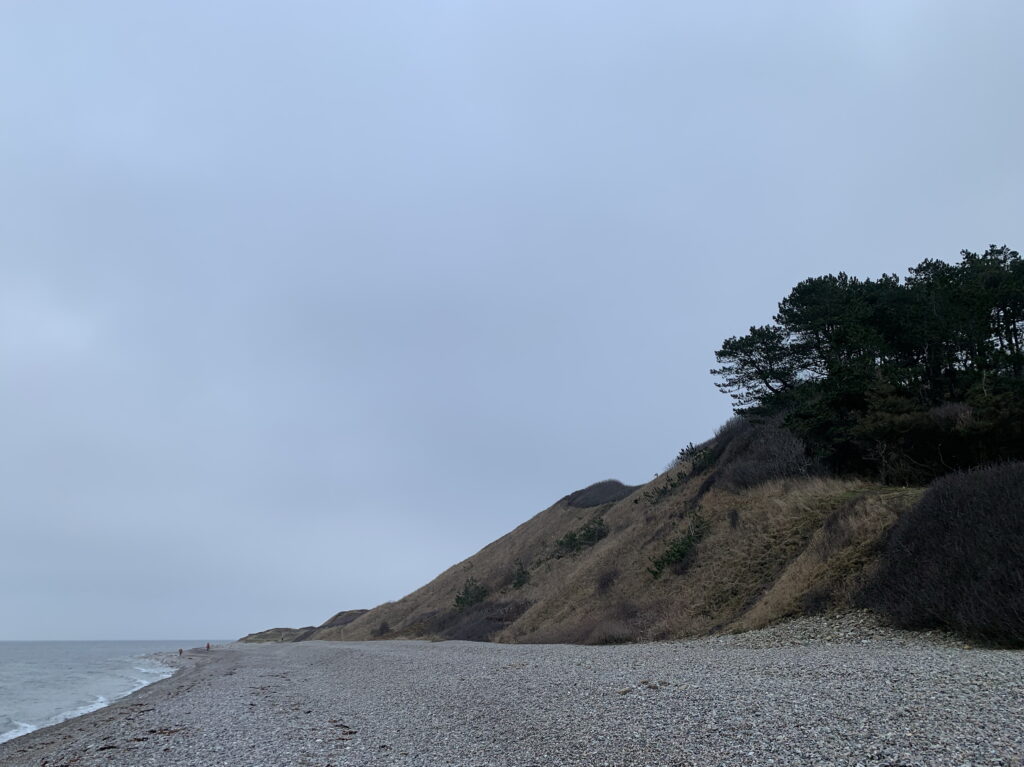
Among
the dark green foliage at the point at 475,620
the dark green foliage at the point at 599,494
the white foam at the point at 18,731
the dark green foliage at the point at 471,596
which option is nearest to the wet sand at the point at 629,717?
the white foam at the point at 18,731

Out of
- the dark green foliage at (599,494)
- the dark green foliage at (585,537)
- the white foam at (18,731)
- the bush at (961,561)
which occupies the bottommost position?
the white foam at (18,731)

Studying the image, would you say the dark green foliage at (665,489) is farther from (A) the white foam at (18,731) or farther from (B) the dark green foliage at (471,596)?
(A) the white foam at (18,731)

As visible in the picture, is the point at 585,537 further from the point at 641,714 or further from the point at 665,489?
the point at 641,714

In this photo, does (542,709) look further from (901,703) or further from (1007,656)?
(1007,656)

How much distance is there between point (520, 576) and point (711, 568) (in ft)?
95.7

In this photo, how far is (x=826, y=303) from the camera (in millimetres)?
34375

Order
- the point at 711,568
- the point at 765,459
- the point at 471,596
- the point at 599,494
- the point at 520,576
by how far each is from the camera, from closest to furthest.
Result: 1. the point at 711,568
2. the point at 765,459
3. the point at 520,576
4. the point at 471,596
5. the point at 599,494

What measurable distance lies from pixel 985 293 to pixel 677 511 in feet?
63.7

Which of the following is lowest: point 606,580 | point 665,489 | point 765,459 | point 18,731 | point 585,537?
point 18,731

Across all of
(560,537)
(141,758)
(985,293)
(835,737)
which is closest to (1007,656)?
(835,737)

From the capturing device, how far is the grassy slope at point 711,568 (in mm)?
21797

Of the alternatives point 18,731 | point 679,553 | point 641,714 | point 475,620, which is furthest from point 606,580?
point 18,731

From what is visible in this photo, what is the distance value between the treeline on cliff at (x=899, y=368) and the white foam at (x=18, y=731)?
33.5 meters

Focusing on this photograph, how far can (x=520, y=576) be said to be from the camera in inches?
2149
